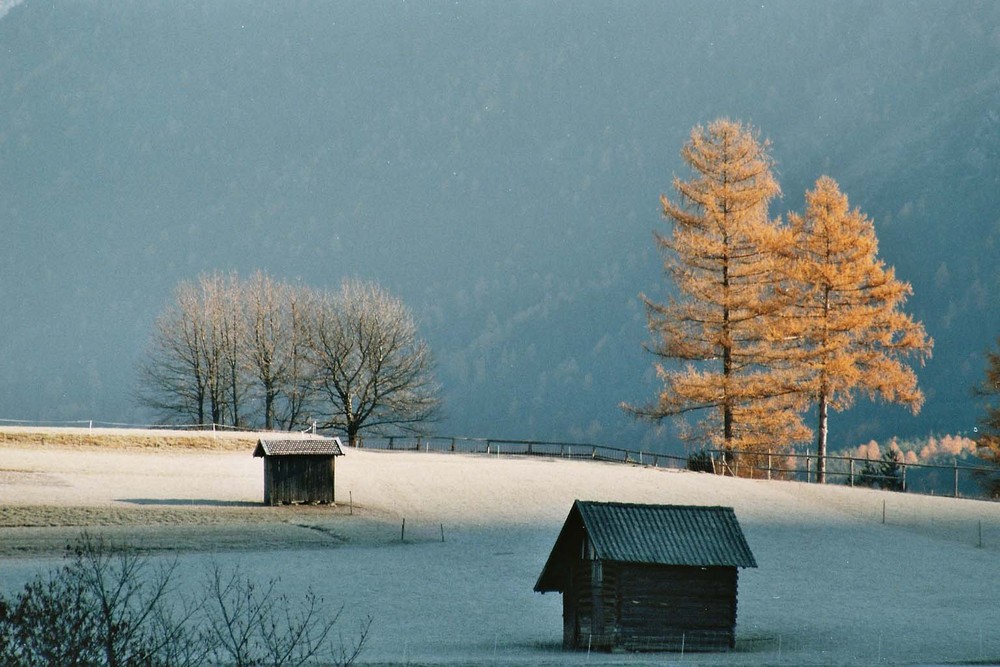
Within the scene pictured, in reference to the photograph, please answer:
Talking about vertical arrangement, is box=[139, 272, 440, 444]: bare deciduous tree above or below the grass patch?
above

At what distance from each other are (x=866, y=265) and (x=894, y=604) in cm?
2476

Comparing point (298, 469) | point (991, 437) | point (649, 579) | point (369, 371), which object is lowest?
point (649, 579)

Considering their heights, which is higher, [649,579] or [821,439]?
[821,439]

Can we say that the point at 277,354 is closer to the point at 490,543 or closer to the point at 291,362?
the point at 291,362

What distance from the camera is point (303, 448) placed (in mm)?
52250

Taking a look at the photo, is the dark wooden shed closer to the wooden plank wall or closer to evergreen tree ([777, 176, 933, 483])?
the wooden plank wall

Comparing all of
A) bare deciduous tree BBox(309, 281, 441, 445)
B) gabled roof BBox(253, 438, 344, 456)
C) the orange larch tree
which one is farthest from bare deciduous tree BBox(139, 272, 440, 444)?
the orange larch tree

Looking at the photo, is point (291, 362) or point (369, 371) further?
point (291, 362)

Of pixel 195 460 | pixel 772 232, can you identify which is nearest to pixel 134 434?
pixel 195 460

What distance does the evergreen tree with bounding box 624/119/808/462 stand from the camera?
59.7 meters

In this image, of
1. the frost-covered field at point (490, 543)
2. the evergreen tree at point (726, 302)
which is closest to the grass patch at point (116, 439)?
the frost-covered field at point (490, 543)

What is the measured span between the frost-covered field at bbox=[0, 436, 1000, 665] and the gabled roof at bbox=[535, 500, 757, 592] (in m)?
2.02

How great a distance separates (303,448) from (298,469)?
0.89 m

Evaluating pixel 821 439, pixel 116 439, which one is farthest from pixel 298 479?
pixel 821 439
